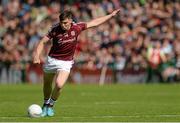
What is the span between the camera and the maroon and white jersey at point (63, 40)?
14285mm

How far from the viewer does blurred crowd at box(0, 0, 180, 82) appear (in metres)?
30.4

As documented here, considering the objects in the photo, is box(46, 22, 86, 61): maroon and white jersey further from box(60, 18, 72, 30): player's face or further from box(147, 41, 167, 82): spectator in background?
box(147, 41, 167, 82): spectator in background

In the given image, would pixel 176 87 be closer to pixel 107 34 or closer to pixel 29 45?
pixel 107 34

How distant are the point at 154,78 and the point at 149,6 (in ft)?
13.7

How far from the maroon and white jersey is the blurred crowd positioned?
15729mm

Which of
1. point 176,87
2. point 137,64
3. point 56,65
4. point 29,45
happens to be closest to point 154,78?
point 137,64

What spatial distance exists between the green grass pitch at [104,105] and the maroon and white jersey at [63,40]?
131 centimetres

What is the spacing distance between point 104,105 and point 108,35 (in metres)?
14.0

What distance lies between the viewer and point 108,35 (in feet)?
105

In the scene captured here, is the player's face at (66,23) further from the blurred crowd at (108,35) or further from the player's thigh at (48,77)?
the blurred crowd at (108,35)

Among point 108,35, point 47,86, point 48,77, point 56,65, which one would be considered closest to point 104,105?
point 47,86

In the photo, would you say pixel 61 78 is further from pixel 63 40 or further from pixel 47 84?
pixel 63 40

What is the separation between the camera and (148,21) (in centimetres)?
3231

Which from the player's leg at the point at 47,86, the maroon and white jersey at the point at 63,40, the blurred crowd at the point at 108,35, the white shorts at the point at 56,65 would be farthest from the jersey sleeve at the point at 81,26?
the blurred crowd at the point at 108,35
